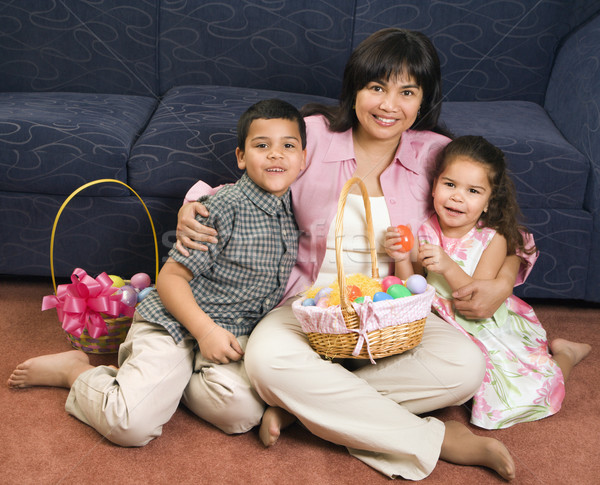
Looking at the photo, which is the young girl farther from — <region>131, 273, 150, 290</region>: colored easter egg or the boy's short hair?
<region>131, 273, 150, 290</region>: colored easter egg

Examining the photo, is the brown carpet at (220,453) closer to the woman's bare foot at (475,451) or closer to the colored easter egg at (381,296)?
the woman's bare foot at (475,451)

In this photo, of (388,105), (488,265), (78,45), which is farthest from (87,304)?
(78,45)

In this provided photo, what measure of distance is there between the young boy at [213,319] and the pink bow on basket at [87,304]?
0.22 ft

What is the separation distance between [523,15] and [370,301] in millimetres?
1448

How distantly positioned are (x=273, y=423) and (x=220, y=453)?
0.11m

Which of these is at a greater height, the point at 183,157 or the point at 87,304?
the point at 183,157

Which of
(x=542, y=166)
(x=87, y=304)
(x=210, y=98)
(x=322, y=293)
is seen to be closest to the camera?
(x=322, y=293)

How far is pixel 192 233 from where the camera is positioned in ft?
4.17

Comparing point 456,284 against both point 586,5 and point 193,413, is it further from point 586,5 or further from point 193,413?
point 586,5

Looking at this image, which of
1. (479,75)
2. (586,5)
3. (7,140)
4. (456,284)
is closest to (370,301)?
(456,284)

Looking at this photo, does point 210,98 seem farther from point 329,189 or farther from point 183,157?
point 329,189

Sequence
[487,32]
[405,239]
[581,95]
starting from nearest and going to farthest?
[405,239] → [581,95] → [487,32]

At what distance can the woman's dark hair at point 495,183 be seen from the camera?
135cm

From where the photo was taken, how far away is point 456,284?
133 centimetres
